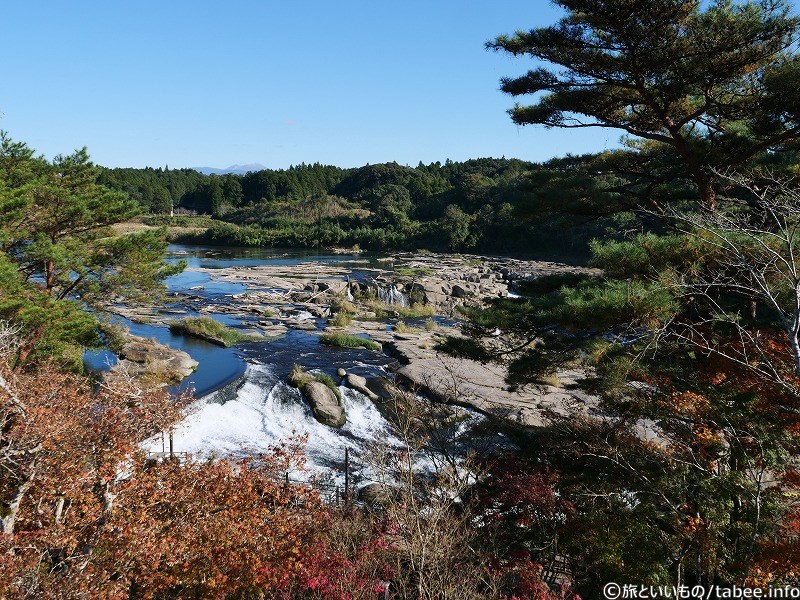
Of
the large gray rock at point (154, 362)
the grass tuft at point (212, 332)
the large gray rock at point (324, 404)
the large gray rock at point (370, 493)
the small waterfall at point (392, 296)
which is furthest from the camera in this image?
the small waterfall at point (392, 296)

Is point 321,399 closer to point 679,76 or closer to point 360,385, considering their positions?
point 360,385

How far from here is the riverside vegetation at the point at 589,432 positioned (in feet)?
18.9

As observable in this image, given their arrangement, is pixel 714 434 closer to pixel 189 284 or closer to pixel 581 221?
pixel 581 221

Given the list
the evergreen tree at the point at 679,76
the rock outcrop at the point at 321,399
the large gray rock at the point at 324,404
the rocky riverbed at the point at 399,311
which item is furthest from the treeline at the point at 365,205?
the evergreen tree at the point at 679,76

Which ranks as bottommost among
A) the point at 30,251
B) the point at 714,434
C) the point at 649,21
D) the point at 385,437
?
the point at 385,437

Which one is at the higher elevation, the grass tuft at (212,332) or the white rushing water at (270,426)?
the grass tuft at (212,332)

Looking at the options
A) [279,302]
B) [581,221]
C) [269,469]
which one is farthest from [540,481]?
[279,302]

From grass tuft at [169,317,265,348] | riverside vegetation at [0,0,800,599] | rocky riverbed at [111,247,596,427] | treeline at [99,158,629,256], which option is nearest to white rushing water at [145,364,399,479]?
rocky riverbed at [111,247,596,427]

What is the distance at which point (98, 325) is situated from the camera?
14430 millimetres

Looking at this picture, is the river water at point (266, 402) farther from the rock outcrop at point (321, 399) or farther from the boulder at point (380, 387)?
the boulder at point (380, 387)

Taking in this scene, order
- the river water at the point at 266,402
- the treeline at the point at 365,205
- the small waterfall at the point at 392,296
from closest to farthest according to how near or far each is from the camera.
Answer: the river water at the point at 266,402 → the small waterfall at the point at 392,296 → the treeline at the point at 365,205

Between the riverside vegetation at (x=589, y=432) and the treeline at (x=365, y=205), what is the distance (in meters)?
34.3

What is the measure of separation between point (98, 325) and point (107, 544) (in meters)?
10.4

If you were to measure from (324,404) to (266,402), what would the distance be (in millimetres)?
1808
